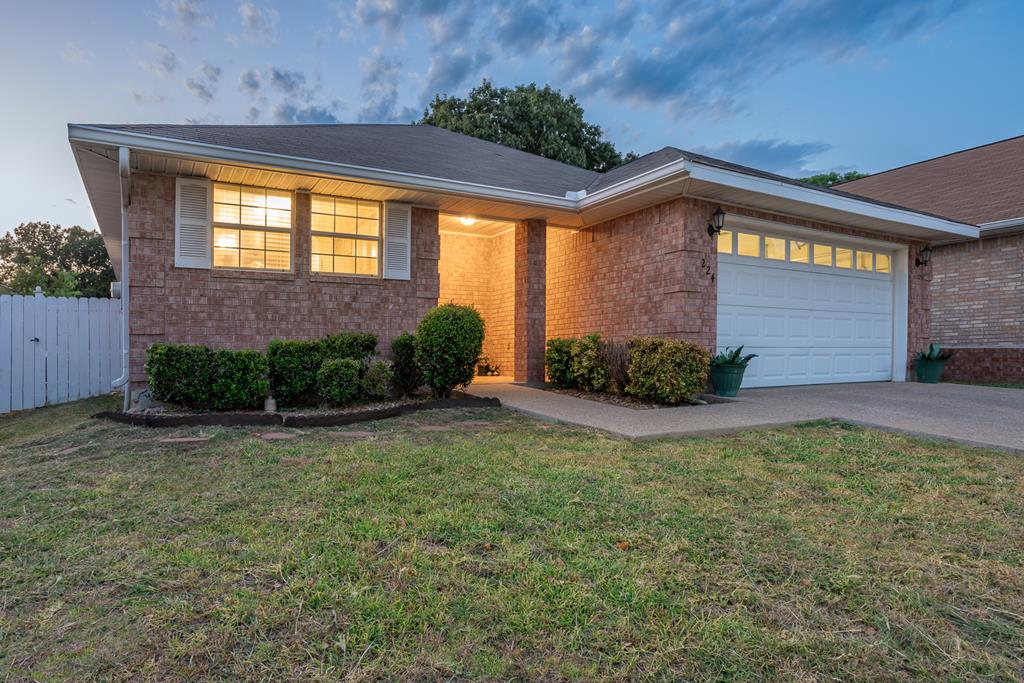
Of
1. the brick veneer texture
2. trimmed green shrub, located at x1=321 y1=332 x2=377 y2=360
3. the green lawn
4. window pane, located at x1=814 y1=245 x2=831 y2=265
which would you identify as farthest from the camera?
window pane, located at x1=814 y1=245 x2=831 y2=265

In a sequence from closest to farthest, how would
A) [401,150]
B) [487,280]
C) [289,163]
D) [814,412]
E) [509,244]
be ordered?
1. [814,412]
2. [289,163]
3. [401,150]
4. [509,244]
5. [487,280]

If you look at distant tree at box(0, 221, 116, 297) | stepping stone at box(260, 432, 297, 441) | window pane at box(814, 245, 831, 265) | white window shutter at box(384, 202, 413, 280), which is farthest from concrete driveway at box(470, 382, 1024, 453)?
distant tree at box(0, 221, 116, 297)

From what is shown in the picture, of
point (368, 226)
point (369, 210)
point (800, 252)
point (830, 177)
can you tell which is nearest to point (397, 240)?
point (368, 226)

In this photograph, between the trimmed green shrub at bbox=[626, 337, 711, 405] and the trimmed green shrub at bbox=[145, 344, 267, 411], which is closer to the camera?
the trimmed green shrub at bbox=[145, 344, 267, 411]

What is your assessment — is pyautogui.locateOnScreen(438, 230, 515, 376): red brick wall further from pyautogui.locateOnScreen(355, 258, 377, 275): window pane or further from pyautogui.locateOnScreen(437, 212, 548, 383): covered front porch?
pyautogui.locateOnScreen(355, 258, 377, 275): window pane

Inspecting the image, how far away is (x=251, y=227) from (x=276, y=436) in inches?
146

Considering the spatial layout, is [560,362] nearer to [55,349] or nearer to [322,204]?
[322,204]

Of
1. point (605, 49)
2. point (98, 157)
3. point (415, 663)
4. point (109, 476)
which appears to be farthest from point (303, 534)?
point (605, 49)

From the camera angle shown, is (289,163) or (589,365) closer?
(289,163)

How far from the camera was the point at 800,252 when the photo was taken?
29.3 ft

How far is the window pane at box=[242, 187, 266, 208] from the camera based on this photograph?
22.9 ft

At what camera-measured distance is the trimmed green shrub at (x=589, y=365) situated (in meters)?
7.67

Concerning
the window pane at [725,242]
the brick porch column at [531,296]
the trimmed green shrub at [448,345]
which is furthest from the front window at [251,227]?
the window pane at [725,242]

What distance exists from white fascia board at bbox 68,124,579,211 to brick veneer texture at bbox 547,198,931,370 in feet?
4.74
